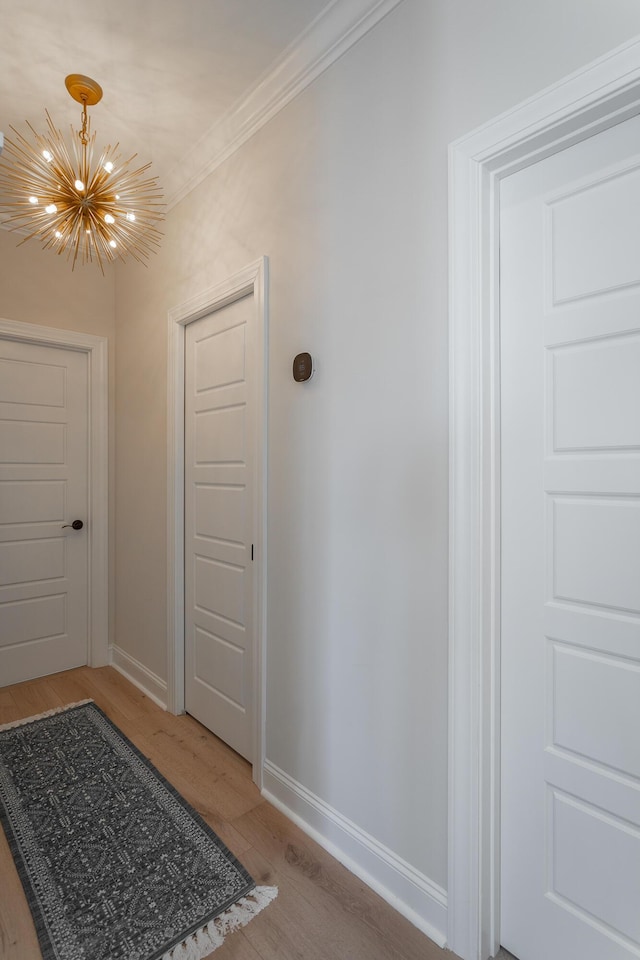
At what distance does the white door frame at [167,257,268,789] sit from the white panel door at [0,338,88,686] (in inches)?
38.7

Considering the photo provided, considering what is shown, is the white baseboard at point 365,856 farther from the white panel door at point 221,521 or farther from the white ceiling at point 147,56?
the white ceiling at point 147,56

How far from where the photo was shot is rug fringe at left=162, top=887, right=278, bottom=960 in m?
1.33

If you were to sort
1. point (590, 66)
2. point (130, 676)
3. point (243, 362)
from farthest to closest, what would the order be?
1. point (130, 676)
2. point (243, 362)
3. point (590, 66)

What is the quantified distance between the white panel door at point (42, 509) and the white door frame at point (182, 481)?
0.98 metres

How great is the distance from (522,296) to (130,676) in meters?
3.01

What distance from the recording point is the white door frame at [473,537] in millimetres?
1270

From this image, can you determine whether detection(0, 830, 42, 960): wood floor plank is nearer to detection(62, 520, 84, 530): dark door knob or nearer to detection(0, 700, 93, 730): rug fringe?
detection(0, 700, 93, 730): rug fringe

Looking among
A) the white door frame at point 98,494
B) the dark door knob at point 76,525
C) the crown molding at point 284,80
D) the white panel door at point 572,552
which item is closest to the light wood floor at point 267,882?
the white panel door at point 572,552

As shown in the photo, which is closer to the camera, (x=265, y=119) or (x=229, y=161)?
(x=265, y=119)

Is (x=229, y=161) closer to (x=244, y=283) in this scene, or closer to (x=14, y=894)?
(x=244, y=283)

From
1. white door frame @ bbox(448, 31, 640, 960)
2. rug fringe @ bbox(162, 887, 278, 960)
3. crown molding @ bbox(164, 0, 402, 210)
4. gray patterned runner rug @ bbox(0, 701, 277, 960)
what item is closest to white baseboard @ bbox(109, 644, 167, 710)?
gray patterned runner rug @ bbox(0, 701, 277, 960)

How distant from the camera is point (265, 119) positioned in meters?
2.00

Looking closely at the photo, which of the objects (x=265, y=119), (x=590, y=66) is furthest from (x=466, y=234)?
(x=265, y=119)

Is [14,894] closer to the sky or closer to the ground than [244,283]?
closer to the ground
